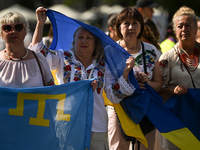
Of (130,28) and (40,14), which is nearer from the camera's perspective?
(40,14)

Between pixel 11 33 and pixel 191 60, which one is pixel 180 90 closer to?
pixel 191 60

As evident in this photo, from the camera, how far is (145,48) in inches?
160

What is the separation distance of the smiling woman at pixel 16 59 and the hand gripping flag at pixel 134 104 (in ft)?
2.17

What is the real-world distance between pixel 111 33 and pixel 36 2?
23088 mm

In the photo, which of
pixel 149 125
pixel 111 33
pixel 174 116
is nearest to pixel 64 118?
pixel 149 125

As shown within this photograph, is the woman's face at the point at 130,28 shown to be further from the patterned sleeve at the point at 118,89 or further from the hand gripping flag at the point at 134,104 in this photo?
the patterned sleeve at the point at 118,89

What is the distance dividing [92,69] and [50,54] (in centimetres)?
51

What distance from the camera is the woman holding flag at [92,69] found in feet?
11.2

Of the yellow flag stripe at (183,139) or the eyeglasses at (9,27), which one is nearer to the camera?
the eyeglasses at (9,27)

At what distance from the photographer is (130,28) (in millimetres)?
3957

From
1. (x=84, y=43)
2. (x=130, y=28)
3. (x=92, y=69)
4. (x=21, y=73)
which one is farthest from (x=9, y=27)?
(x=130, y=28)

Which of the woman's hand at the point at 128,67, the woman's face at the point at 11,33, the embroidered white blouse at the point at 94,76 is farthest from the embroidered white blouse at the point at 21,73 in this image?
the woman's hand at the point at 128,67

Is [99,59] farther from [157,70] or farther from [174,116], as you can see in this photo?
[174,116]

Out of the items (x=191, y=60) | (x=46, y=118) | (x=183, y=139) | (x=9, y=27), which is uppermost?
(x=9, y=27)
